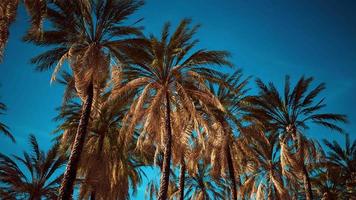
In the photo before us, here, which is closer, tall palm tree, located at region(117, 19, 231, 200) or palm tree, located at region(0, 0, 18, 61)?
palm tree, located at region(0, 0, 18, 61)

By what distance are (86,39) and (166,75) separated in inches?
157

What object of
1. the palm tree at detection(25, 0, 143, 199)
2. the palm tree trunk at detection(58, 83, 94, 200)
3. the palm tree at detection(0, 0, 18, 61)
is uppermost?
the palm tree at detection(25, 0, 143, 199)

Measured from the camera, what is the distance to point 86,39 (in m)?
14.8

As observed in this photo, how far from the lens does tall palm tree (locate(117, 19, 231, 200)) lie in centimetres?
1458

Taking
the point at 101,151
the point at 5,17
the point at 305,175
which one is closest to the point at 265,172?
the point at 305,175

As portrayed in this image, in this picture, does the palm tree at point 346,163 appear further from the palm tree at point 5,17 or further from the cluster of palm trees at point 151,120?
the palm tree at point 5,17

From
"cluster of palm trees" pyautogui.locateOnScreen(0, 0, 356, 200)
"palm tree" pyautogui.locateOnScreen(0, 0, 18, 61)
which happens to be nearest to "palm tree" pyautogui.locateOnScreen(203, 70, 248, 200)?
"cluster of palm trees" pyautogui.locateOnScreen(0, 0, 356, 200)

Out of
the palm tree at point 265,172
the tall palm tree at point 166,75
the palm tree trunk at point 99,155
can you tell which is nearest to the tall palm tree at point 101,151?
the palm tree trunk at point 99,155

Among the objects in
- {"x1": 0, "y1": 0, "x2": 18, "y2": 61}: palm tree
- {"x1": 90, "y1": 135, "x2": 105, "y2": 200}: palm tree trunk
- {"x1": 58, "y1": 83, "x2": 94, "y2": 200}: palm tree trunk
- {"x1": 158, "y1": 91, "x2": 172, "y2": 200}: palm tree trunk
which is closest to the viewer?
{"x1": 0, "y1": 0, "x2": 18, "y2": 61}: palm tree

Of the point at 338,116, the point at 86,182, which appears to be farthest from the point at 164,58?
the point at 338,116

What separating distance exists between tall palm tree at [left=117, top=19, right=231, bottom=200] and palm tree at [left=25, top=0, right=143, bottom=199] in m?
1.11

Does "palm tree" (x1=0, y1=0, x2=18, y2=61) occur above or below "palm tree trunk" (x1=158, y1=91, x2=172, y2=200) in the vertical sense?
above

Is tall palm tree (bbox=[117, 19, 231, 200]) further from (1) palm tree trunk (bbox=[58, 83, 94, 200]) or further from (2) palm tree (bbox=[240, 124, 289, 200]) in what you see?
(2) palm tree (bbox=[240, 124, 289, 200])

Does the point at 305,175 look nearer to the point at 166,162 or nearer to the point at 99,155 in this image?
the point at 166,162
